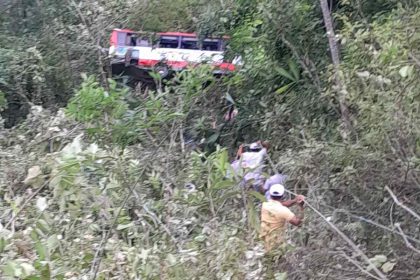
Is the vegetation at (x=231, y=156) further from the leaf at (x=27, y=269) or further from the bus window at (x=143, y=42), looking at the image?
the bus window at (x=143, y=42)

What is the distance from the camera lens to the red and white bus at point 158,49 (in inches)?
377

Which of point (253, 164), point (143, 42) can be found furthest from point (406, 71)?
point (143, 42)

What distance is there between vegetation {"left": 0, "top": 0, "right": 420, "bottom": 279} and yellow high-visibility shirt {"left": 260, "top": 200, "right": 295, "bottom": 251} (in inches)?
4.8

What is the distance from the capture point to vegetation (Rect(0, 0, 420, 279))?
4578mm

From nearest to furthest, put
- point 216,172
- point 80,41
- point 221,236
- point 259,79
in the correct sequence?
point 221,236 < point 216,172 < point 259,79 < point 80,41

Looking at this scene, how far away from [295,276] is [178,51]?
6002 millimetres

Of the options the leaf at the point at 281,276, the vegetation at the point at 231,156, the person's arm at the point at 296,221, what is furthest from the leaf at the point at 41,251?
the person's arm at the point at 296,221

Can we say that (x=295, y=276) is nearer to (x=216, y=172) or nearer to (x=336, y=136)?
(x=216, y=172)

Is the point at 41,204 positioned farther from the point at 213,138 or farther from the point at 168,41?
the point at 168,41

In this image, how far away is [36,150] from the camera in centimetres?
757

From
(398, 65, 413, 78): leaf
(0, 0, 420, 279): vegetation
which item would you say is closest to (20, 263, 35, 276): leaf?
(0, 0, 420, 279): vegetation

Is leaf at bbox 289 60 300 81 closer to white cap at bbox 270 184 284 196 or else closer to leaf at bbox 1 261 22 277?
white cap at bbox 270 184 284 196

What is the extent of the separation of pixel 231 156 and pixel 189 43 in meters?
3.12

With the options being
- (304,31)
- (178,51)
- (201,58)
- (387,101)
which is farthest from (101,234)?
(178,51)
